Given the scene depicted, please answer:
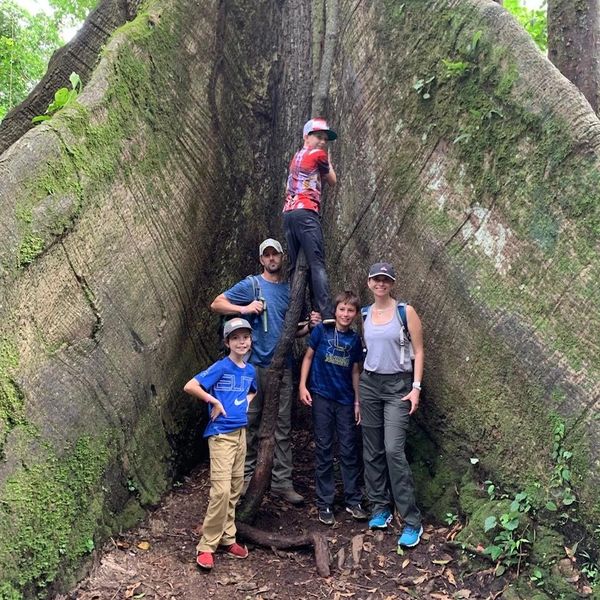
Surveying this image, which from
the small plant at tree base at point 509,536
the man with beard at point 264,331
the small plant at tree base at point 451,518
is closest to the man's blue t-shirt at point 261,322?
the man with beard at point 264,331

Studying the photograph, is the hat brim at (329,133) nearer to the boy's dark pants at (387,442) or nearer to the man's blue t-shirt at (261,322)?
A: the man's blue t-shirt at (261,322)

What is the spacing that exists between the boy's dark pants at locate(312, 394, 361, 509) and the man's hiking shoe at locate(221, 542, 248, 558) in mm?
724

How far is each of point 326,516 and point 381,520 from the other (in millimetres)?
445

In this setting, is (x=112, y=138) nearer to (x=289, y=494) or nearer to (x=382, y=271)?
(x=382, y=271)

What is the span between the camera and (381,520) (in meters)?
4.61

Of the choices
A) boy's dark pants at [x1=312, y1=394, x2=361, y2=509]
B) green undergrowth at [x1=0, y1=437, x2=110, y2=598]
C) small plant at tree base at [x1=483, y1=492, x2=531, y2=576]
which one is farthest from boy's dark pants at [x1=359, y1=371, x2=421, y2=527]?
green undergrowth at [x1=0, y1=437, x2=110, y2=598]

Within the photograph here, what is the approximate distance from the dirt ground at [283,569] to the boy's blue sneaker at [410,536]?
6 centimetres

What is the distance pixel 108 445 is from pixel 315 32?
14.0 ft

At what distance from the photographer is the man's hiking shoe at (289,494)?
16.6 ft

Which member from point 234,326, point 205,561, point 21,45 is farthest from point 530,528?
point 21,45

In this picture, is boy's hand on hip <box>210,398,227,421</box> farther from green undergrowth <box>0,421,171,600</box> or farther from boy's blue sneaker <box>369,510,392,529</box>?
boy's blue sneaker <box>369,510,392,529</box>

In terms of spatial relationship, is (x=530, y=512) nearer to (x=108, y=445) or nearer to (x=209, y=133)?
(x=108, y=445)

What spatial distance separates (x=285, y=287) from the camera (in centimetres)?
535

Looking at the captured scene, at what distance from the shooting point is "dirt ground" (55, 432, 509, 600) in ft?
12.9
